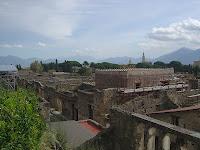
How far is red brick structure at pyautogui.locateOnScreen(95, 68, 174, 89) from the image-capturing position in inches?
1518

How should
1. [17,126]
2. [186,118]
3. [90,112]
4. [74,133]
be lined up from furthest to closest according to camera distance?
1. [90,112]
2. [186,118]
3. [74,133]
4. [17,126]

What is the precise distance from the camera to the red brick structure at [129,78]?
38562 mm

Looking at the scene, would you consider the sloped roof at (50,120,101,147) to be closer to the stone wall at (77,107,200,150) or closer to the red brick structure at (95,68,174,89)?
the stone wall at (77,107,200,150)

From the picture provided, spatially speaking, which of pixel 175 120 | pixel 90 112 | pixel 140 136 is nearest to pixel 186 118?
pixel 175 120

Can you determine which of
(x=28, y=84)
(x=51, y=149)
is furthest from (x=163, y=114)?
(x=28, y=84)

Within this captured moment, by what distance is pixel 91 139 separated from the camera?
1980 centimetres

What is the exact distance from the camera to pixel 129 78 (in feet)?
126

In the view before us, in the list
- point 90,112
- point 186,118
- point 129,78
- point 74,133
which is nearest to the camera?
point 74,133

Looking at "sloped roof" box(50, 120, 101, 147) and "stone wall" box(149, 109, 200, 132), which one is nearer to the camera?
"sloped roof" box(50, 120, 101, 147)

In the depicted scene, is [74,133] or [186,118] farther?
[186,118]

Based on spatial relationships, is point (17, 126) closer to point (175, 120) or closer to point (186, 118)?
point (186, 118)

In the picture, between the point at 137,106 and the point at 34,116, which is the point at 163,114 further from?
the point at 34,116

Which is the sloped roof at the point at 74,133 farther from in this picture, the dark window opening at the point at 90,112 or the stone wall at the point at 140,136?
the dark window opening at the point at 90,112

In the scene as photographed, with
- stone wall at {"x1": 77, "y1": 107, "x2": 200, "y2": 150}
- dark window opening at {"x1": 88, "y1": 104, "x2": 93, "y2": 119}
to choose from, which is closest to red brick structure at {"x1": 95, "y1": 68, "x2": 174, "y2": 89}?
dark window opening at {"x1": 88, "y1": 104, "x2": 93, "y2": 119}
